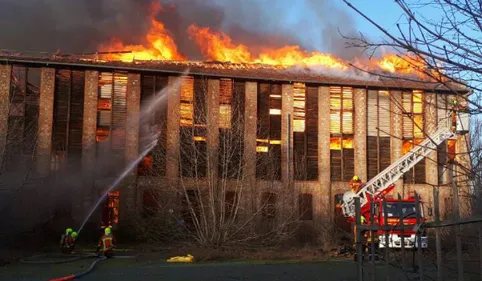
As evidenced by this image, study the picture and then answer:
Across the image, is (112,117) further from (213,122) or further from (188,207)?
(188,207)

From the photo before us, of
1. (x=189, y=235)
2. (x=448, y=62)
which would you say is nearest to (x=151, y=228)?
(x=189, y=235)

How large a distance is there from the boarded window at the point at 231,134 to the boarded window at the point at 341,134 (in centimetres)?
602

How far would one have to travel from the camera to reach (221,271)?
16797 mm

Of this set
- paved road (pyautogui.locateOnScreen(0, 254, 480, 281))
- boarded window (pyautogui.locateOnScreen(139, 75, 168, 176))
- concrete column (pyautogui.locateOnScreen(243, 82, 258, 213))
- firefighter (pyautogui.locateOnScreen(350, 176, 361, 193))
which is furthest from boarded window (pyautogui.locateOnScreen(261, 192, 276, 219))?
paved road (pyautogui.locateOnScreen(0, 254, 480, 281))

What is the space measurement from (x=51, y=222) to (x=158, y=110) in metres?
8.89

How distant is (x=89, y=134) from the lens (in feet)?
104

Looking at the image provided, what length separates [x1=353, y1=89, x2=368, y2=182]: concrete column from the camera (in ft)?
112

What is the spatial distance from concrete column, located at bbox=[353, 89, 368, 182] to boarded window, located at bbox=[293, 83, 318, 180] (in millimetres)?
2615

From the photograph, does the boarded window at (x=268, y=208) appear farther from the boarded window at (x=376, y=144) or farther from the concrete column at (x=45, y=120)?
the concrete column at (x=45, y=120)

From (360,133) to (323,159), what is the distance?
3.02 m

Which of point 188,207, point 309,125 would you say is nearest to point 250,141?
point 309,125

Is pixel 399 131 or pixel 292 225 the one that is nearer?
pixel 292 225

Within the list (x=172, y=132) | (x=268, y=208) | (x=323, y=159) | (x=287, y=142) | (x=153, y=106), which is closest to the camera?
(x=268, y=208)

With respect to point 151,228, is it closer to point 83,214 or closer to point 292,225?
point 83,214
